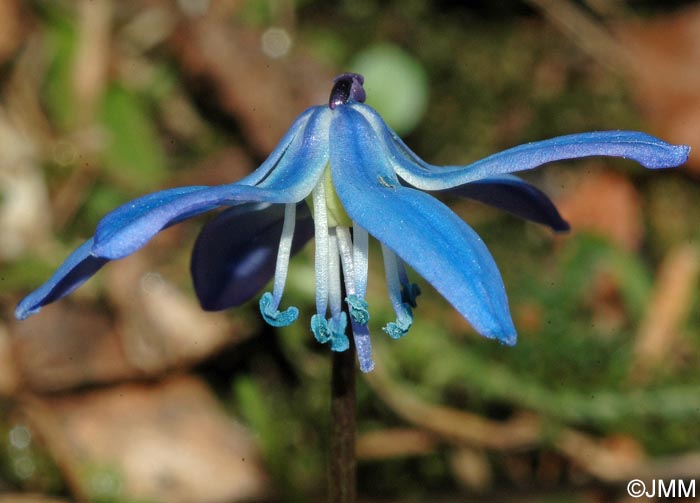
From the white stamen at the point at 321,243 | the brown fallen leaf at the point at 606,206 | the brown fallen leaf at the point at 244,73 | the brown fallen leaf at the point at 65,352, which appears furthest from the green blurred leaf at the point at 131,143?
the white stamen at the point at 321,243

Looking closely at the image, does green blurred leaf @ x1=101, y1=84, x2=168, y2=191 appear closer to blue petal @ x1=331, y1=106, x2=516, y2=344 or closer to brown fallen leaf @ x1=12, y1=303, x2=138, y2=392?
brown fallen leaf @ x1=12, y1=303, x2=138, y2=392

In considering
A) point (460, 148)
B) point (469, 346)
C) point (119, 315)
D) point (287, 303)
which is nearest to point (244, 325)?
point (287, 303)

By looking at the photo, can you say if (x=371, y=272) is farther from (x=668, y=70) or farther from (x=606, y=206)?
(x=668, y=70)

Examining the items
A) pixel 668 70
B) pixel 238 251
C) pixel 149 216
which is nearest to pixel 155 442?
pixel 238 251

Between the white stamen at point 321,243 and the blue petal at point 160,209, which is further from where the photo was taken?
the white stamen at point 321,243

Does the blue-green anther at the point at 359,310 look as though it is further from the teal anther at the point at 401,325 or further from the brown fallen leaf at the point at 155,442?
the brown fallen leaf at the point at 155,442

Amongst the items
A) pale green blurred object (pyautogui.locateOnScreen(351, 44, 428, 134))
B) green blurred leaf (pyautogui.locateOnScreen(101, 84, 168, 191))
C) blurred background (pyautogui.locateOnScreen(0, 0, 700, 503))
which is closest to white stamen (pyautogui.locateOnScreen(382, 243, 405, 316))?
blurred background (pyautogui.locateOnScreen(0, 0, 700, 503))

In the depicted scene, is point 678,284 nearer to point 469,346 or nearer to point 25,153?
point 469,346
